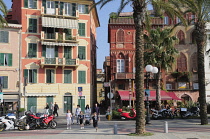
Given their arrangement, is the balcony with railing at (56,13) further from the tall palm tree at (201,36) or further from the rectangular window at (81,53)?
the tall palm tree at (201,36)

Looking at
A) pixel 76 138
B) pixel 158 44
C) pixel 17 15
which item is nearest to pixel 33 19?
pixel 17 15

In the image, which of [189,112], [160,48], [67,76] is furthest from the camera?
[67,76]

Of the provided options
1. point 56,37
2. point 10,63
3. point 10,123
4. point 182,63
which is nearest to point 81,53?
point 56,37

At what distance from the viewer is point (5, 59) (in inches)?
1401

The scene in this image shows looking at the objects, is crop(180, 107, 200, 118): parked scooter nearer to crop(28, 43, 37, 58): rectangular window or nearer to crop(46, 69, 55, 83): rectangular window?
crop(46, 69, 55, 83): rectangular window

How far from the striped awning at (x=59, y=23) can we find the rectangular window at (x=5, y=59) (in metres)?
5.59

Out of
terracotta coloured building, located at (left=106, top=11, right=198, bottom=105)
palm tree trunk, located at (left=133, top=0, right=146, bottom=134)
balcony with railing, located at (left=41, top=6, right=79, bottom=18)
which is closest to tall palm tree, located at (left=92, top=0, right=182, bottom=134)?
palm tree trunk, located at (left=133, top=0, right=146, bottom=134)

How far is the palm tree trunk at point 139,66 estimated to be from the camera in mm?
15820

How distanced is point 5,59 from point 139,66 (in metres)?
23.7

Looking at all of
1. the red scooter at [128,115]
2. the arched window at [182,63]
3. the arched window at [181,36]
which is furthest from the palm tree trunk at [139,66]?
the arched window at [181,36]

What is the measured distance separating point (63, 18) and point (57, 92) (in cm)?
936

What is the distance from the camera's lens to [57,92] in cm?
3712

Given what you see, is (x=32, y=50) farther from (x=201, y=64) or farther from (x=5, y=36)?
(x=201, y=64)

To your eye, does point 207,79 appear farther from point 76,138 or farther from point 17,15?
point 76,138
